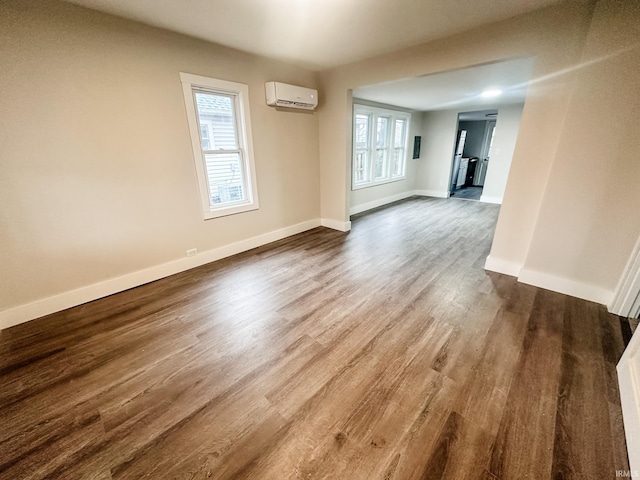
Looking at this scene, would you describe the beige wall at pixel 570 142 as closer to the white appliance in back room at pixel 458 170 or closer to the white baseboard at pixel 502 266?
the white baseboard at pixel 502 266

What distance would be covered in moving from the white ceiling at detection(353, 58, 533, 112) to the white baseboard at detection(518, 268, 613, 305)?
2309 millimetres

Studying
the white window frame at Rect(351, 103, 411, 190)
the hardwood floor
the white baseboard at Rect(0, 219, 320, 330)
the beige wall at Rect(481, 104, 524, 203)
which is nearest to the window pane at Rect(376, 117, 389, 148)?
the white window frame at Rect(351, 103, 411, 190)

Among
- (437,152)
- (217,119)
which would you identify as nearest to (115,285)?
(217,119)

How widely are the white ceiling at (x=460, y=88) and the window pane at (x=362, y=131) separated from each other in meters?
0.42

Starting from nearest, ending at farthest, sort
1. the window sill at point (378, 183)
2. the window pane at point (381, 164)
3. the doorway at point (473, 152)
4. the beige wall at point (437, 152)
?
the window sill at point (378, 183), the window pane at point (381, 164), the beige wall at point (437, 152), the doorway at point (473, 152)

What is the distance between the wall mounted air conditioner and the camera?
3389 mm

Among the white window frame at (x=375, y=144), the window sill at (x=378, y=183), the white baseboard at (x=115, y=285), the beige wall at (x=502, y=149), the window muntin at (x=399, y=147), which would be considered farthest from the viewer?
the window muntin at (x=399, y=147)

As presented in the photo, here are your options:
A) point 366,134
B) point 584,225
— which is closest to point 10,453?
point 584,225

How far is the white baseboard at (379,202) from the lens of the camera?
5.80 metres

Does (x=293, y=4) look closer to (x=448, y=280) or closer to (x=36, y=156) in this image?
(x=36, y=156)

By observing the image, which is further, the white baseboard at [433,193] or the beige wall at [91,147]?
the white baseboard at [433,193]

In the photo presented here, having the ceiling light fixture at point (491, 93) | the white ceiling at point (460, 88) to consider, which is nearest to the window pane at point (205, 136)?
the white ceiling at point (460, 88)

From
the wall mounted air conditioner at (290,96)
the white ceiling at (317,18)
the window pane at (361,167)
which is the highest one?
the white ceiling at (317,18)

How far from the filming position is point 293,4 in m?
2.06
